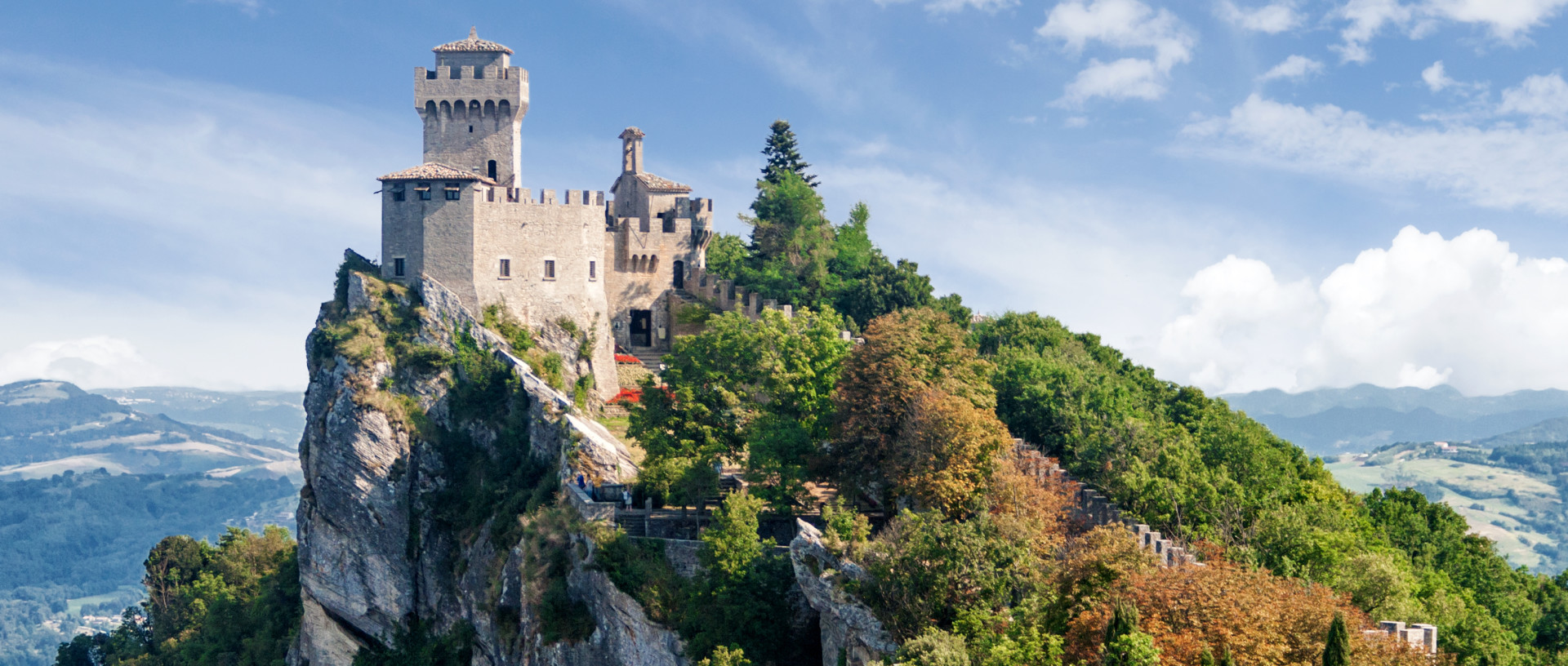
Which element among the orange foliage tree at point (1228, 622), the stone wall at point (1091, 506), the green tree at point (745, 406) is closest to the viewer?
the orange foliage tree at point (1228, 622)

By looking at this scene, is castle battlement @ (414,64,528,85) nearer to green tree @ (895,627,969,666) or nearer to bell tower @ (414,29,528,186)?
bell tower @ (414,29,528,186)

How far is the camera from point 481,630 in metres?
71.5

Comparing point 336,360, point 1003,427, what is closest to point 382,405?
point 336,360

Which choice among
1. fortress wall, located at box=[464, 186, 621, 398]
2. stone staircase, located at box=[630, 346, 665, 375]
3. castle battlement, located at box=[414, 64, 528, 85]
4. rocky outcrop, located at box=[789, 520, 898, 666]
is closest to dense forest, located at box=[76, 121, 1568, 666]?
rocky outcrop, located at box=[789, 520, 898, 666]

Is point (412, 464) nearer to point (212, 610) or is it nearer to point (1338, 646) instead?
point (212, 610)

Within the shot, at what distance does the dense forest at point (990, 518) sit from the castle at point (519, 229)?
4.87 metres

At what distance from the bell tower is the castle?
7 cm

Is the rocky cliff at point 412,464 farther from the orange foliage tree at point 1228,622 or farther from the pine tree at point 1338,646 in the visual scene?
the pine tree at point 1338,646

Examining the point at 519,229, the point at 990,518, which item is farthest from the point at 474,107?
the point at 990,518

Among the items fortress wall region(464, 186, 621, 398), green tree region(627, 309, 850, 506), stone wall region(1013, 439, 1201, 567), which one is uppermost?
fortress wall region(464, 186, 621, 398)

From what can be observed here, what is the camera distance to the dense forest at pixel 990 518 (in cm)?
4088

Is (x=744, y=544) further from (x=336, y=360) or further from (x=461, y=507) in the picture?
(x=336, y=360)

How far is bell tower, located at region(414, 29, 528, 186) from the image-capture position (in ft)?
282

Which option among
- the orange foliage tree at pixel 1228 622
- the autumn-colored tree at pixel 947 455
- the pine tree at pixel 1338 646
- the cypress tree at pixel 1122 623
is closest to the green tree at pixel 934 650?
the orange foliage tree at pixel 1228 622
